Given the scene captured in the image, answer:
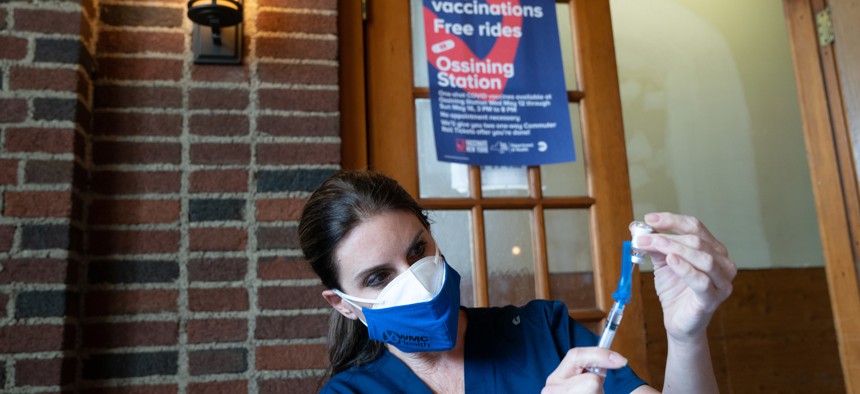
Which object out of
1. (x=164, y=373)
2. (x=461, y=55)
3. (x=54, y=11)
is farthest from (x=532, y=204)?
(x=54, y=11)

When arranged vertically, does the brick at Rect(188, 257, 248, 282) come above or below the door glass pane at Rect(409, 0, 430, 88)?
below

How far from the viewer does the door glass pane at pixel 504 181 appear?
2.20 meters

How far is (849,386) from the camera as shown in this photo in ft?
6.92

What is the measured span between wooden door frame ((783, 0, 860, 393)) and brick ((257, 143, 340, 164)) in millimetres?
1571

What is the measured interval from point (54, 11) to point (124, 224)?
1.93ft

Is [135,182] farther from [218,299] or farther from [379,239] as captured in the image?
[379,239]

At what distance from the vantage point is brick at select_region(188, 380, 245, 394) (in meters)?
1.77

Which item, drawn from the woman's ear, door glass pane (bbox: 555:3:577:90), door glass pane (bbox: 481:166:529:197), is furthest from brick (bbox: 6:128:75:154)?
door glass pane (bbox: 555:3:577:90)

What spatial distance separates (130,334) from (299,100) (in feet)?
2.52

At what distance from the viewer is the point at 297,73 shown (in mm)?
1966

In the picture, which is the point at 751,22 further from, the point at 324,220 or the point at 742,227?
the point at 324,220

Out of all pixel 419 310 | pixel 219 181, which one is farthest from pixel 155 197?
pixel 419 310

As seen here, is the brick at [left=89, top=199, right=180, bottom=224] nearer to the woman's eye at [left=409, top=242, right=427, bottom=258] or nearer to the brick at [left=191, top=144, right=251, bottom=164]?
the brick at [left=191, top=144, right=251, bottom=164]

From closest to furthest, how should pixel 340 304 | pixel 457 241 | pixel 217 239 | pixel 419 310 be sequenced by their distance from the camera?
pixel 419 310
pixel 340 304
pixel 217 239
pixel 457 241
